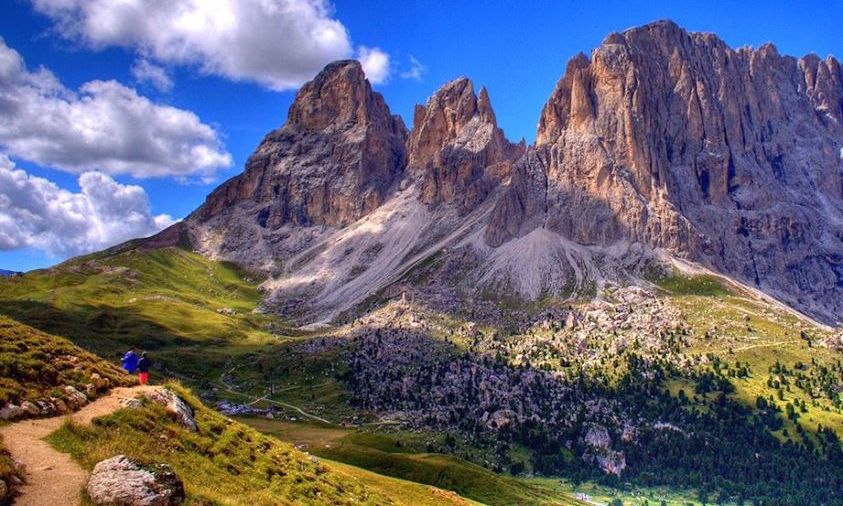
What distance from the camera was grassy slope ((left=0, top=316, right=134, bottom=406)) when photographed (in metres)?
35.6

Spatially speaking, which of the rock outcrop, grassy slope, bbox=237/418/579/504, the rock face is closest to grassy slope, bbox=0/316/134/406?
the rock outcrop

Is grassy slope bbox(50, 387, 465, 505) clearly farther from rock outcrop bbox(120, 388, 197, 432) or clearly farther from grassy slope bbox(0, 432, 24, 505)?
grassy slope bbox(0, 432, 24, 505)

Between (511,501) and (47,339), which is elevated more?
(47,339)

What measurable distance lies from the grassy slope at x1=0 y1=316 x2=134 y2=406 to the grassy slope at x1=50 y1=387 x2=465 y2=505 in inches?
165

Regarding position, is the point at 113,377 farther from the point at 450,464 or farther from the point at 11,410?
the point at 450,464

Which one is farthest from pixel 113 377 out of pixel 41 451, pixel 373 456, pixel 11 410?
pixel 373 456

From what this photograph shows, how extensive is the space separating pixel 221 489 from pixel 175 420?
22.5 feet

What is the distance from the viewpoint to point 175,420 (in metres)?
39.8

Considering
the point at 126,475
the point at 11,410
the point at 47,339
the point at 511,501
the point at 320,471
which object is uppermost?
the point at 47,339

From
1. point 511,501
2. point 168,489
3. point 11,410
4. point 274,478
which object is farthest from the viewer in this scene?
point 511,501

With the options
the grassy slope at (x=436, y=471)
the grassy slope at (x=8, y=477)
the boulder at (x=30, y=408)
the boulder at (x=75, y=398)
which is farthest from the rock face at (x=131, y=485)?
the grassy slope at (x=436, y=471)

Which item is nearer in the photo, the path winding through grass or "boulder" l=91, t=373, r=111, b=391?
the path winding through grass

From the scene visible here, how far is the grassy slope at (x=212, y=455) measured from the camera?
33.0 metres

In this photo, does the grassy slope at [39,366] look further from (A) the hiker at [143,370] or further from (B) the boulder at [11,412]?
(A) the hiker at [143,370]
